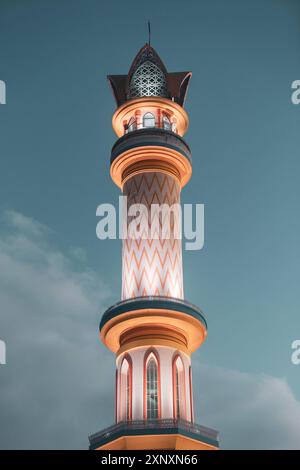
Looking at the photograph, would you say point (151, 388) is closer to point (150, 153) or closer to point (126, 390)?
point (126, 390)

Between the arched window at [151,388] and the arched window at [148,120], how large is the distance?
16925 mm

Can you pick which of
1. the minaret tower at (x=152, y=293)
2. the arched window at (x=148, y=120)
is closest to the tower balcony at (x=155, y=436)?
the minaret tower at (x=152, y=293)

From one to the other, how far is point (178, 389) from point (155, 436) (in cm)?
377

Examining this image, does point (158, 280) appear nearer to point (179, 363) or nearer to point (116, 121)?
point (179, 363)

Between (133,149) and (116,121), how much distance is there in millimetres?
4934

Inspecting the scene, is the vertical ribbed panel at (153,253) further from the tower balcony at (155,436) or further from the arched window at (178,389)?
the tower balcony at (155,436)

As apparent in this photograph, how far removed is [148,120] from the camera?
152 ft

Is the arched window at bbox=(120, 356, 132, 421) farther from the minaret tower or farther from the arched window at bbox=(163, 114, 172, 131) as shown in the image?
the arched window at bbox=(163, 114, 172, 131)

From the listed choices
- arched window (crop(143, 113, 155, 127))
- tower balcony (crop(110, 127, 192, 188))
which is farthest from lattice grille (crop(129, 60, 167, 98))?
tower balcony (crop(110, 127, 192, 188))

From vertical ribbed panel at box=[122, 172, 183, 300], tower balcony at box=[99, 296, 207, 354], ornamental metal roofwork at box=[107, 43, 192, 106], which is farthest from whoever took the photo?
ornamental metal roofwork at box=[107, 43, 192, 106]

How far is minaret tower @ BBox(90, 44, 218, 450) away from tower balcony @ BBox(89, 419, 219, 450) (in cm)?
5

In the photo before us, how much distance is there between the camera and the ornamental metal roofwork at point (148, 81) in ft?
157

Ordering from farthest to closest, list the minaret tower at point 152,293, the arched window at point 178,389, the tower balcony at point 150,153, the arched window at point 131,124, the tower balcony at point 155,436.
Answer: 1. the arched window at point 131,124
2. the tower balcony at point 150,153
3. the arched window at point 178,389
4. the minaret tower at point 152,293
5. the tower balcony at point 155,436

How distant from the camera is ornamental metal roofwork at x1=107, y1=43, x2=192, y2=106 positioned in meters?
47.8
